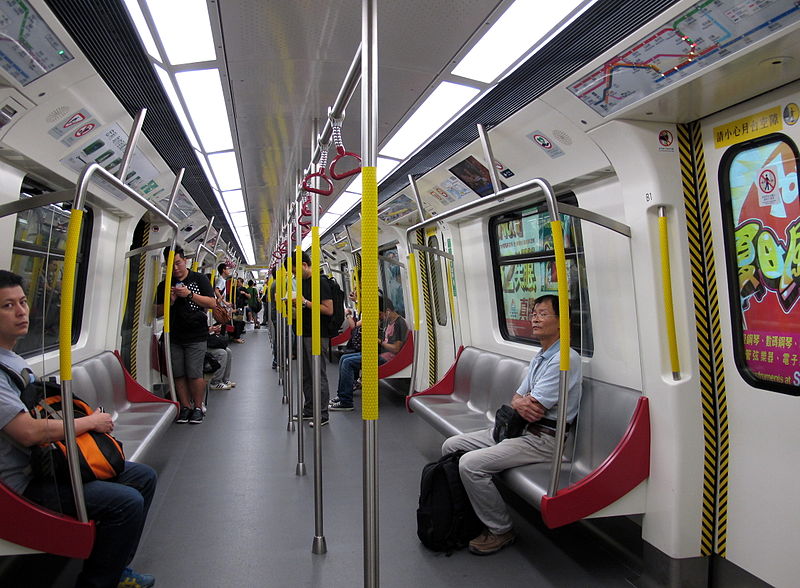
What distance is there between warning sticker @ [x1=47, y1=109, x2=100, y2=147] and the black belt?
340 cm

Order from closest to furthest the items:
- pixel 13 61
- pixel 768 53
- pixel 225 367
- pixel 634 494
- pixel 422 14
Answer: pixel 768 53 < pixel 13 61 < pixel 422 14 < pixel 634 494 < pixel 225 367

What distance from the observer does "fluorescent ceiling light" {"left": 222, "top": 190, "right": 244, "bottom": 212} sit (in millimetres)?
7324

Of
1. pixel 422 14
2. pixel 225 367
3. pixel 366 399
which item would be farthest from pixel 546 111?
pixel 225 367

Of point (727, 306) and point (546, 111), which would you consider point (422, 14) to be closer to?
point (546, 111)

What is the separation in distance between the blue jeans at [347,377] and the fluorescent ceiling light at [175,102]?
11.9 ft

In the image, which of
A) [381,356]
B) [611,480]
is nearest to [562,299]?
[611,480]

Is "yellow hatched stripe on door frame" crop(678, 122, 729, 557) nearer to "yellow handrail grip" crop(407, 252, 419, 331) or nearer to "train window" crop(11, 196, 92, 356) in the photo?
"yellow handrail grip" crop(407, 252, 419, 331)

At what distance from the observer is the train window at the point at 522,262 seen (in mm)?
4609

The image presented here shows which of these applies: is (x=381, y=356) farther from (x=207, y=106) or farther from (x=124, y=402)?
(x=207, y=106)

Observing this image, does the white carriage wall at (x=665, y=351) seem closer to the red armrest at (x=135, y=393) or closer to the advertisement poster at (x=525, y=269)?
the advertisement poster at (x=525, y=269)

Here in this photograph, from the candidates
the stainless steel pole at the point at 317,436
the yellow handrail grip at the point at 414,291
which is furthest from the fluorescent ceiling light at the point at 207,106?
the yellow handrail grip at the point at 414,291

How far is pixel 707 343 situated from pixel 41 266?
11.2 feet

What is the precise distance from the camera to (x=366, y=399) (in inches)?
75.4

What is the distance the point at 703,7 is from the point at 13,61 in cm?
280
